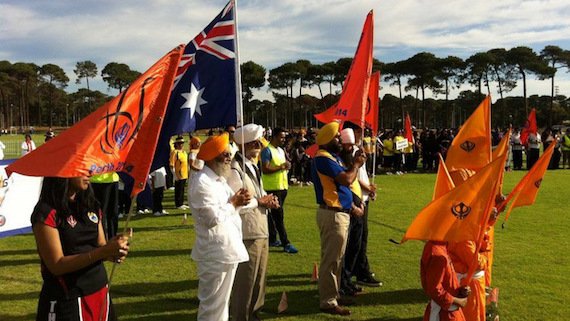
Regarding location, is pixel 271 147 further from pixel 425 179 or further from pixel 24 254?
pixel 425 179

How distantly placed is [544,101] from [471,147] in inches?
3331

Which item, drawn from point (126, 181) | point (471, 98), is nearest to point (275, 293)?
point (126, 181)

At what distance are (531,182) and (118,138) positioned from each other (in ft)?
12.6

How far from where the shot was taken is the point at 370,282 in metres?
6.05

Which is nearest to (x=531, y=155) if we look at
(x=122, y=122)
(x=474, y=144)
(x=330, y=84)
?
(x=474, y=144)

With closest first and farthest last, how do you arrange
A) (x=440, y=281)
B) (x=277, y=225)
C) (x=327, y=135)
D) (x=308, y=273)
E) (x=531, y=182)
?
(x=440, y=281), (x=531, y=182), (x=327, y=135), (x=308, y=273), (x=277, y=225)

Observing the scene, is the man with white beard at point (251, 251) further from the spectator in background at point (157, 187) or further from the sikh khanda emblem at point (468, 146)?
the spectator in background at point (157, 187)

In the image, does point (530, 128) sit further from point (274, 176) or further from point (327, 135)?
point (327, 135)

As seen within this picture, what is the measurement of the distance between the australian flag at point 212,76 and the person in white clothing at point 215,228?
344mm

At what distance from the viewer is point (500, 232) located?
8.85 m

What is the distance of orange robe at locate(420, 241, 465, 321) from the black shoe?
271 centimetres

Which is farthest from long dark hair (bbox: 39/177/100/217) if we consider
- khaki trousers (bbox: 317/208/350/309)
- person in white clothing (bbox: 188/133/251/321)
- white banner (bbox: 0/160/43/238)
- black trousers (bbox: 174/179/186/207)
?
black trousers (bbox: 174/179/186/207)

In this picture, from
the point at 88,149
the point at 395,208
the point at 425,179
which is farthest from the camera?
the point at 425,179

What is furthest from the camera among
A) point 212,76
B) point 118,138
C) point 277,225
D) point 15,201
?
point 15,201
